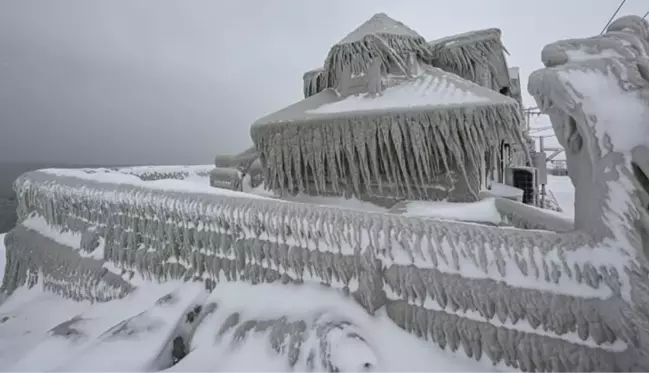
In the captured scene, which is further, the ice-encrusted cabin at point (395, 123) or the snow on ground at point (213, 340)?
the ice-encrusted cabin at point (395, 123)

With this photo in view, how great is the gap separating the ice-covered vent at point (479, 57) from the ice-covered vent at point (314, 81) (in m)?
2.45

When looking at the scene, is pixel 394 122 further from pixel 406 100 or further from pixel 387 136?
pixel 406 100

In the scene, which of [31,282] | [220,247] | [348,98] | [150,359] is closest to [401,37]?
[348,98]

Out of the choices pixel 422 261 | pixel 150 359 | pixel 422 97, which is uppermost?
pixel 422 97

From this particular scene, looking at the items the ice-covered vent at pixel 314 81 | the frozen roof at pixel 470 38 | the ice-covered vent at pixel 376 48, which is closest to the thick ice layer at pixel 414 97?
the ice-covered vent at pixel 376 48

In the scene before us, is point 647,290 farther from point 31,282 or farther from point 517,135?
point 31,282

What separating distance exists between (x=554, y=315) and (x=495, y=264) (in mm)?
341

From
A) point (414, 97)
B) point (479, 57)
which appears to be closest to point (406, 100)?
point (414, 97)

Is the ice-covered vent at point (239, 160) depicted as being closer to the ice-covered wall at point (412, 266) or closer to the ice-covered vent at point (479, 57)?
the ice-covered wall at point (412, 266)

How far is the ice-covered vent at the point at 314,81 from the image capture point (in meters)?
6.87

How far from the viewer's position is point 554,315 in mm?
1580

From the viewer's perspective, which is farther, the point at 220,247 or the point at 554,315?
the point at 220,247

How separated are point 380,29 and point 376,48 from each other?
50cm

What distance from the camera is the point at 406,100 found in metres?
4.82
